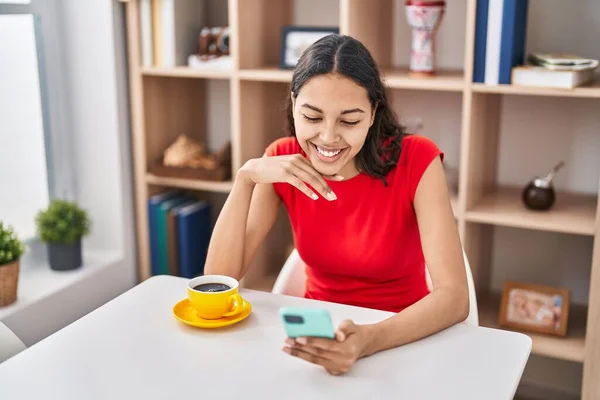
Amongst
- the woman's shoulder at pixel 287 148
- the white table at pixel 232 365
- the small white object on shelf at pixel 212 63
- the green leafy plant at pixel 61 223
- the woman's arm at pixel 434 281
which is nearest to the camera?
the white table at pixel 232 365

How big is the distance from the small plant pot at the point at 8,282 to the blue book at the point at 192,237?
69 centimetres

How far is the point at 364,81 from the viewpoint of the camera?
152 cm

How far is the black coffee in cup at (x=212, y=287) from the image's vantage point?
1.42 metres

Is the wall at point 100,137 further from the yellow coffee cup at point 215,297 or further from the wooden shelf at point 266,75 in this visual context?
the yellow coffee cup at point 215,297

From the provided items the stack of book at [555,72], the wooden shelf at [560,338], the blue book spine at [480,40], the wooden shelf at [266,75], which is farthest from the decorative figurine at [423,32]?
the wooden shelf at [560,338]

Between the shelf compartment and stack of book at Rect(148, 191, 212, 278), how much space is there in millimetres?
1215

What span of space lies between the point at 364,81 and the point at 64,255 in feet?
4.96

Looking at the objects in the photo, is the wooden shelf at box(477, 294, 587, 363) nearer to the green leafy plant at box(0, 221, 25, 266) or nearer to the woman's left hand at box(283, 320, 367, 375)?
the woman's left hand at box(283, 320, 367, 375)

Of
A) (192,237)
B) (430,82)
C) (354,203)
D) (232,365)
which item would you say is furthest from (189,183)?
(232,365)

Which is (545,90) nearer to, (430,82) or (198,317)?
(430,82)

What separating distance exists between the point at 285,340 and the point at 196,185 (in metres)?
1.50

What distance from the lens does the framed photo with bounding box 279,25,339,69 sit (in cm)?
250

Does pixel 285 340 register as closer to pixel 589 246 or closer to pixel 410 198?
pixel 410 198

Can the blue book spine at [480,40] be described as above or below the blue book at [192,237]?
above
